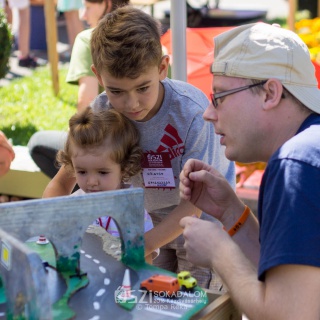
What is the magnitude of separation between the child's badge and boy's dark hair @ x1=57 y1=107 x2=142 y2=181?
0.11ft

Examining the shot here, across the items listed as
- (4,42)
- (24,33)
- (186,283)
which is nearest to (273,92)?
(186,283)

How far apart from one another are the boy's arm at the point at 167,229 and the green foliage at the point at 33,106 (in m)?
3.45

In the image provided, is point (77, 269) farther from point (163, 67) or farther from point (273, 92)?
point (163, 67)

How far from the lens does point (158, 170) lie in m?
2.48

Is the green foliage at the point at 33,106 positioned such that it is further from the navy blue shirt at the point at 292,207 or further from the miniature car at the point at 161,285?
the navy blue shirt at the point at 292,207

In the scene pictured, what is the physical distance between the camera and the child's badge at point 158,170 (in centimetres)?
246

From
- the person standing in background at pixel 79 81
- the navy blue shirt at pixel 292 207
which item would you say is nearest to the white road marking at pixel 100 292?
the navy blue shirt at pixel 292 207

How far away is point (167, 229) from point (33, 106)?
15.7 feet

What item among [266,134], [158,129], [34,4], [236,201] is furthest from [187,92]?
[34,4]

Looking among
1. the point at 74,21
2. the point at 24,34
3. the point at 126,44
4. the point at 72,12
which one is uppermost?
the point at 126,44

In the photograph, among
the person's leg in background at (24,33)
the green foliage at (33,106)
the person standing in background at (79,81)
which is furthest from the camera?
the person's leg in background at (24,33)

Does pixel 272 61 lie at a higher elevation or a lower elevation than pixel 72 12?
higher

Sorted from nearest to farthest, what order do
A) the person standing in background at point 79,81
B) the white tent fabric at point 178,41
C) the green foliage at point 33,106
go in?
the white tent fabric at point 178,41 → the person standing in background at point 79,81 → the green foliage at point 33,106

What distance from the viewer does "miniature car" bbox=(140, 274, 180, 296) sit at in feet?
5.66
